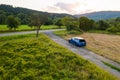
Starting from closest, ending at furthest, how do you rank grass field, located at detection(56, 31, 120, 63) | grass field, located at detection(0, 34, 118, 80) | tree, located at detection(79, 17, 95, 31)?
grass field, located at detection(0, 34, 118, 80), grass field, located at detection(56, 31, 120, 63), tree, located at detection(79, 17, 95, 31)

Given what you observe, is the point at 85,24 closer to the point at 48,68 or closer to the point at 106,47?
the point at 106,47

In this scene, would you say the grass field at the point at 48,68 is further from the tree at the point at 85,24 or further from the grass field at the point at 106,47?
the tree at the point at 85,24

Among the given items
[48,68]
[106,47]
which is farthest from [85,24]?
[48,68]

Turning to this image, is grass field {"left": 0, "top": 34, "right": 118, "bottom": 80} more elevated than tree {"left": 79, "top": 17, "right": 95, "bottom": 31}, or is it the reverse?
tree {"left": 79, "top": 17, "right": 95, "bottom": 31}

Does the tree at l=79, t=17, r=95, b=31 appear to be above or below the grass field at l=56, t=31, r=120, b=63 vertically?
above

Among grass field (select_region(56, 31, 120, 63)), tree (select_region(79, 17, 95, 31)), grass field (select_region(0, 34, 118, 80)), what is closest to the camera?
grass field (select_region(0, 34, 118, 80))

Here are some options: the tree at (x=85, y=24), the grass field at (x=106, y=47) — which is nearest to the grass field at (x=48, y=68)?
the grass field at (x=106, y=47)

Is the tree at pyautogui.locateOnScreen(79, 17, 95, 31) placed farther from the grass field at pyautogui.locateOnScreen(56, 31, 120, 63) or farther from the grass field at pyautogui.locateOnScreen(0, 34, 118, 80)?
the grass field at pyautogui.locateOnScreen(0, 34, 118, 80)

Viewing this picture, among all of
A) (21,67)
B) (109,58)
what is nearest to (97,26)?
(109,58)

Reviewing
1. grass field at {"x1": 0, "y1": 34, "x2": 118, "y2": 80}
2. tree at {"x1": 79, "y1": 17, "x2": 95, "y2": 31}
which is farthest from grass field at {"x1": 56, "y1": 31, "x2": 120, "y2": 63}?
tree at {"x1": 79, "y1": 17, "x2": 95, "y2": 31}

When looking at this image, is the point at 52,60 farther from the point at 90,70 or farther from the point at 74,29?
the point at 74,29

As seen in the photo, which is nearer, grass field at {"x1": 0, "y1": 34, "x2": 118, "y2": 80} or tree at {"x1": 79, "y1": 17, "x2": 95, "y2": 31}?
grass field at {"x1": 0, "y1": 34, "x2": 118, "y2": 80}

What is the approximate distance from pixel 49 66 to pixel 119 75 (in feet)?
25.6

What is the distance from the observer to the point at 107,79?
17.2 m
